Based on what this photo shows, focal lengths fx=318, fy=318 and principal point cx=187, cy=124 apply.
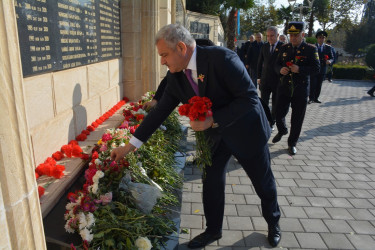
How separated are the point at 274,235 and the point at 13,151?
2322 mm

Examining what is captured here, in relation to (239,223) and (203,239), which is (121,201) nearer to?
(203,239)

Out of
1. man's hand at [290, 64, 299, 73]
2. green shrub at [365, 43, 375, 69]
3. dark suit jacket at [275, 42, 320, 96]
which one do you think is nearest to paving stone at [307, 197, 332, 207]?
dark suit jacket at [275, 42, 320, 96]

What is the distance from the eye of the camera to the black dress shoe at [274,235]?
9.03 feet

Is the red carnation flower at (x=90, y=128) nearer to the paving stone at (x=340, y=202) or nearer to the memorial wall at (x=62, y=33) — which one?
the memorial wall at (x=62, y=33)

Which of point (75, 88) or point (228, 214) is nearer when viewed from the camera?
point (228, 214)

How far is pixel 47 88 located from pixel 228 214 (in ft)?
7.05

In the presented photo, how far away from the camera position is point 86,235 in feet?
6.24

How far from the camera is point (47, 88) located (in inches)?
114

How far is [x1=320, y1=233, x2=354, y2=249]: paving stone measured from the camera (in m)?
2.75

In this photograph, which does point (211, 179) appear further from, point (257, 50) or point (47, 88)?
point (257, 50)

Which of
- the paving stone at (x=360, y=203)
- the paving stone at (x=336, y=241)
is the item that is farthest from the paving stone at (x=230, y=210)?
the paving stone at (x=360, y=203)

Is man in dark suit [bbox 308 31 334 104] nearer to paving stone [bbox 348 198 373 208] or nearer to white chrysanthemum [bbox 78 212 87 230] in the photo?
paving stone [bbox 348 198 373 208]

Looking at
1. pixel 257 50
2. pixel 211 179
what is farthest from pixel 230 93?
pixel 257 50

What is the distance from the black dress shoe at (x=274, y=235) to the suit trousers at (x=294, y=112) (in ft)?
8.48
